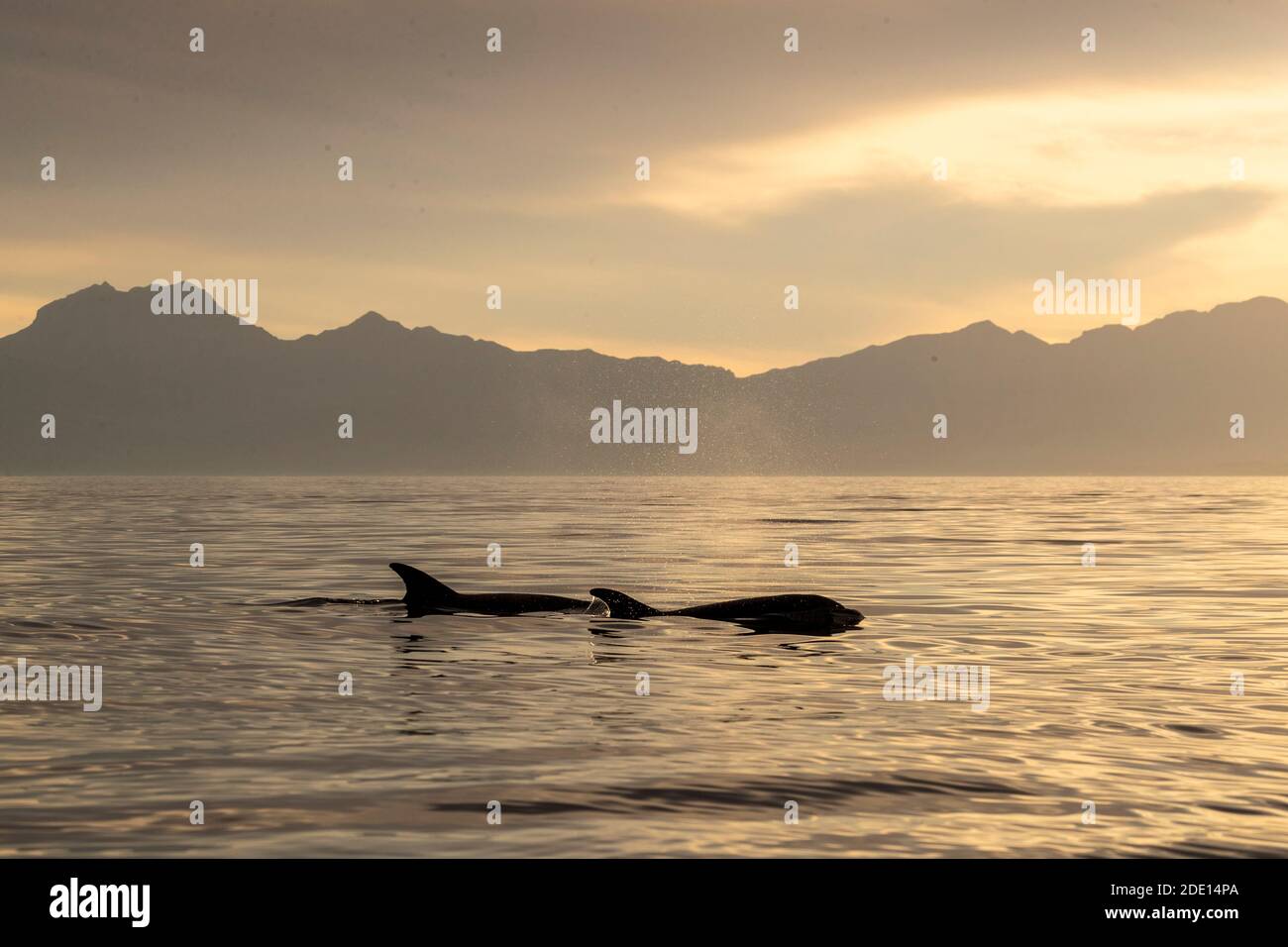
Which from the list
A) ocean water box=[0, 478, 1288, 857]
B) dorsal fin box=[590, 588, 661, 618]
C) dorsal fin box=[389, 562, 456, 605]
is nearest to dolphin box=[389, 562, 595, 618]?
dorsal fin box=[389, 562, 456, 605]

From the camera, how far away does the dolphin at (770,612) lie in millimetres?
26078

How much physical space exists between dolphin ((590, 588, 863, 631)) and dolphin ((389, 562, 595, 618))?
1500 millimetres

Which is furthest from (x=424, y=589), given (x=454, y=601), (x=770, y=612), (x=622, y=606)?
(x=770, y=612)

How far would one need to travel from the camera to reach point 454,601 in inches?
1123

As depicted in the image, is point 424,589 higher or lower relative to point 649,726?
higher

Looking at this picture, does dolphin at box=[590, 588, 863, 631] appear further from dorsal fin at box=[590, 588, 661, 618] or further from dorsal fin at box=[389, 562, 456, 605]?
dorsal fin at box=[389, 562, 456, 605]

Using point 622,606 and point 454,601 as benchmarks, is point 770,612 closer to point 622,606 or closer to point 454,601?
point 622,606

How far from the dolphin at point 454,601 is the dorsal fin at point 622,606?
134 centimetres

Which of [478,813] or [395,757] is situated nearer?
[478,813]

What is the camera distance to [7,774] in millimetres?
13008

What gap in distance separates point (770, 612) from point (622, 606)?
2827 mm

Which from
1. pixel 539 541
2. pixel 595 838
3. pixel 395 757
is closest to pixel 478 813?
pixel 595 838
